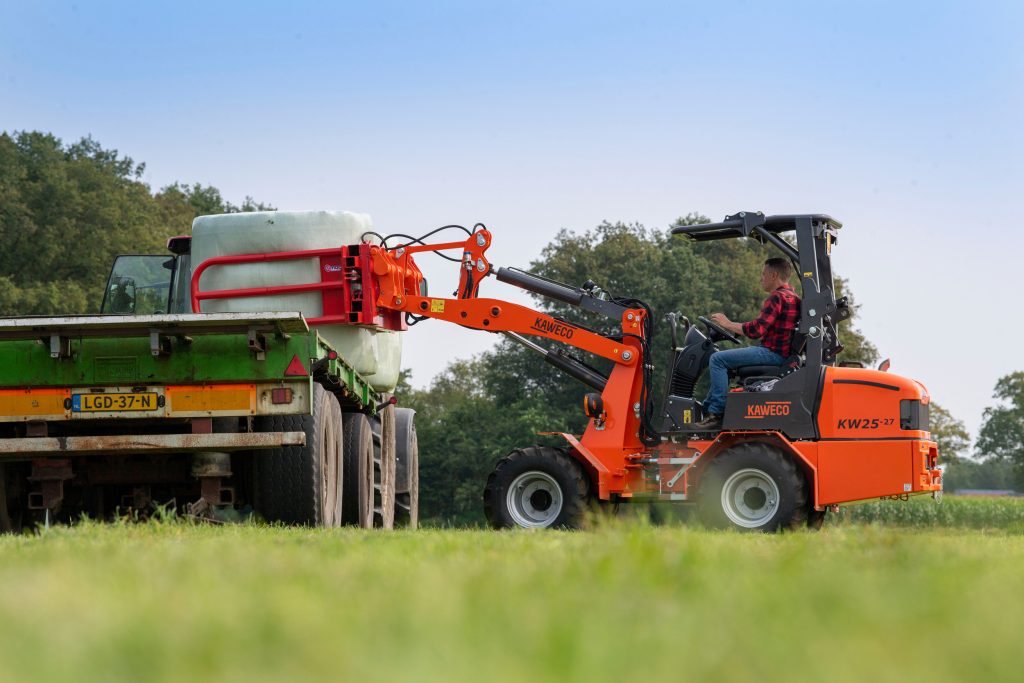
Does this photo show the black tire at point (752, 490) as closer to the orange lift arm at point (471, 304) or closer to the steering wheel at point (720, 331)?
the steering wheel at point (720, 331)

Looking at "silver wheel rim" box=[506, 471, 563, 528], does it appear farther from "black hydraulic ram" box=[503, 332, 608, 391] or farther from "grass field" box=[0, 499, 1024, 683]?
"grass field" box=[0, 499, 1024, 683]

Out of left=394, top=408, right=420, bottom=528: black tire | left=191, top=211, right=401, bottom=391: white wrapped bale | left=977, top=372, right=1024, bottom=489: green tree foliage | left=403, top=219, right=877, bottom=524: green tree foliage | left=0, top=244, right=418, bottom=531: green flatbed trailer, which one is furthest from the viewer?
left=977, top=372, right=1024, bottom=489: green tree foliage

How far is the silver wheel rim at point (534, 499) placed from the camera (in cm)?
1210

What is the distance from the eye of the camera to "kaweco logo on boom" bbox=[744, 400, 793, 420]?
1152 cm

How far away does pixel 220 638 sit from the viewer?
9.51 ft

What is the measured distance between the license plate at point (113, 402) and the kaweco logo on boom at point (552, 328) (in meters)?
4.17

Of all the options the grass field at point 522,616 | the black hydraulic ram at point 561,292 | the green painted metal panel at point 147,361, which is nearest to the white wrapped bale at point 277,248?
the black hydraulic ram at point 561,292

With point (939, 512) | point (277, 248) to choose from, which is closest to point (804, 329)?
point (277, 248)

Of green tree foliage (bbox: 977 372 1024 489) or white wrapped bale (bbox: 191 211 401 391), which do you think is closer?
white wrapped bale (bbox: 191 211 401 391)

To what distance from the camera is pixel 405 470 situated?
1770cm

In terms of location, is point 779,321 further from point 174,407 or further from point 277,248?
point 174,407

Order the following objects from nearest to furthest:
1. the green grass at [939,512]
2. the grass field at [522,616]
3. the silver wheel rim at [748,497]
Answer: the grass field at [522,616] < the silver wheel rim at [748,497] < the green grass at [939,512]

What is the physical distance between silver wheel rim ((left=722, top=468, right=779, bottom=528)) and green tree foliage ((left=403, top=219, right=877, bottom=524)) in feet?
116

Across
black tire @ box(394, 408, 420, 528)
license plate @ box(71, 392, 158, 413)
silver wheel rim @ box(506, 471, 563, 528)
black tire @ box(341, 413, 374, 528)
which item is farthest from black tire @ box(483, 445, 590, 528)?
black tire @ box(394, 408, 420, 528)
